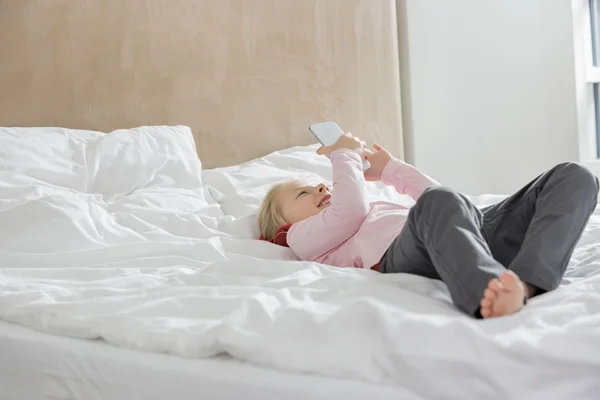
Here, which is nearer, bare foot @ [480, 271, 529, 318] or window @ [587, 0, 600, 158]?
bare foot @ [480, 271, 529, 318]

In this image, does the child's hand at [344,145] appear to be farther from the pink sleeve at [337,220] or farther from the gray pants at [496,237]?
the gray pants at [496,237]

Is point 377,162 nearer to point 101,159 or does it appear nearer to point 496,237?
point 496,237

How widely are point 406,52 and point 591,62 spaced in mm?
979

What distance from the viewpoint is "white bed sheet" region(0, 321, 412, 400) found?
73cm

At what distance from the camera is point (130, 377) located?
84 centimetres

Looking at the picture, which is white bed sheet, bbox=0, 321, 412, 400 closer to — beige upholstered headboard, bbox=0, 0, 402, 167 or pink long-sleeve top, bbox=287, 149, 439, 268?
pink long-sleeve top, bbox=287, 149, 439, 268

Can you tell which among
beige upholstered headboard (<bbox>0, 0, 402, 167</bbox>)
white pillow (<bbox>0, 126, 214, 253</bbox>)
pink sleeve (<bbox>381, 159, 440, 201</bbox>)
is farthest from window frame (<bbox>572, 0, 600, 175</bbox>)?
white pillow (<bbox>0, 126, 214, 253</bbox>)

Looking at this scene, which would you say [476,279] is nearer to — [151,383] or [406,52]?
[151,383]

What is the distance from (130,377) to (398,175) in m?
0.86

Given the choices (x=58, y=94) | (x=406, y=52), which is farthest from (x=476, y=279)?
(x=406, y=52)

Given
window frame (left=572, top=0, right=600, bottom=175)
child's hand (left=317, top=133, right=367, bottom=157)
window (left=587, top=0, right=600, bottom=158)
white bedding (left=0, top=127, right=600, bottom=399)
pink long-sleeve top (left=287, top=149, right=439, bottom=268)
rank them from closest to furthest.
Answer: white bedding (left=0, top=127, right=600, bottom=399)
pink long-sleeve top (left=287, top=149, right=439, bottom=268)
child's hand (left=317, top=133, right=367, bottom=157)
window frame (left=572, top=0, right=600, bottom=175)
window (left=587, top=0, right=600, bottom=158)

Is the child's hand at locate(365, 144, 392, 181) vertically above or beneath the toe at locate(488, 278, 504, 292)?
above

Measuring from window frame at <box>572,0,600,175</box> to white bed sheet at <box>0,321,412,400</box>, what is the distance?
8.53 ft

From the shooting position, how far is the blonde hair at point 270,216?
5.02 feet
